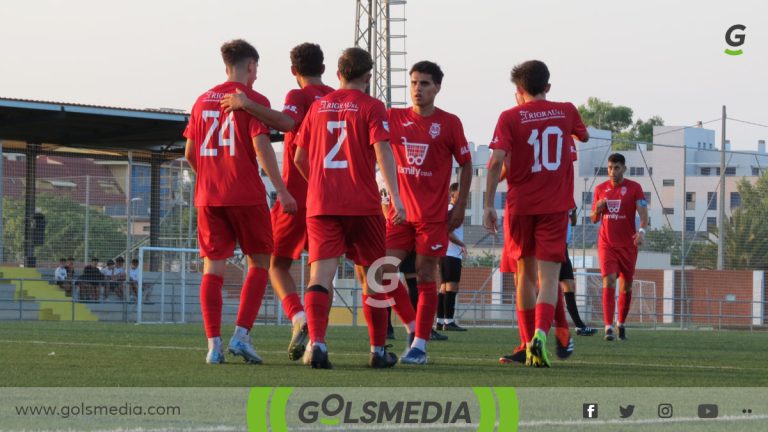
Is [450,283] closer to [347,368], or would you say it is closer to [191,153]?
[191,153]

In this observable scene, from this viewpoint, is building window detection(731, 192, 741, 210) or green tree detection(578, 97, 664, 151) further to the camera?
green tree detection(578, 97, 664, 151)

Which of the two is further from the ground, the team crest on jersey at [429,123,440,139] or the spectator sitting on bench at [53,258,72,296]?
the team crest on jersey at [429,123,440,139]

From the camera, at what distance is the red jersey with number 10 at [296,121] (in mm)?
8227

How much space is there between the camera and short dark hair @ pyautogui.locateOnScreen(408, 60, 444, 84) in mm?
8469

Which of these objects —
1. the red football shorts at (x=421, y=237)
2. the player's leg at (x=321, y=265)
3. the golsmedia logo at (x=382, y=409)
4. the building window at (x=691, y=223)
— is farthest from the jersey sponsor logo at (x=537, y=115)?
the building window at (x=691, y=223)

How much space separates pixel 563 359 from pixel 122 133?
22.2 m

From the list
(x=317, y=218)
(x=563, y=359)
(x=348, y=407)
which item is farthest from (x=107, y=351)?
(x=348, y=407)

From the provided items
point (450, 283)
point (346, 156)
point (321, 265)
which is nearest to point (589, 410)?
point (321, 265)

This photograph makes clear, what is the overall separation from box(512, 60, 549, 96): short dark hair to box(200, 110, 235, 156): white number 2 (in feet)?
6.49

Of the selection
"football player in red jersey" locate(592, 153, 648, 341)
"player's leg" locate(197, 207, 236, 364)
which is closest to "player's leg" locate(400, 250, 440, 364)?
"player's leg" locate(197, 207, 236, 364)

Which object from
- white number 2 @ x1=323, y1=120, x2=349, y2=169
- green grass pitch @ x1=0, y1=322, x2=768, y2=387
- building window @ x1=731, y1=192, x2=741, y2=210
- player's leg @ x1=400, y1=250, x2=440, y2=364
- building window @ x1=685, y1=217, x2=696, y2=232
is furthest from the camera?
building window @ x1=731, y1=192, x2=741, y2=210

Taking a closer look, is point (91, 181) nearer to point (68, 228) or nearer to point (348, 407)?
point (68, 228)

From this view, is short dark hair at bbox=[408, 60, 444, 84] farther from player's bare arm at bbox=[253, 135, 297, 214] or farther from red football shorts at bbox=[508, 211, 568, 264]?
player's bare arm at bbox=[253, 135, 297, 214]

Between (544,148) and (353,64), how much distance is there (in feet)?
5.21
